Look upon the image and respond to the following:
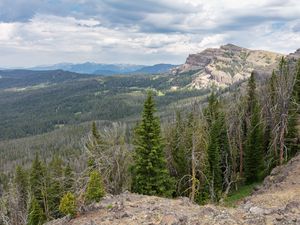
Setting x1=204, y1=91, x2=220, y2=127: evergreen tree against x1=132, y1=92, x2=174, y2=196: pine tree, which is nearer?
x1=132, y1=92, x2=174, y2=196: pine tree

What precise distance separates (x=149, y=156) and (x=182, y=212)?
17.9m

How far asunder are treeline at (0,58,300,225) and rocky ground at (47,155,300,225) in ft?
21.0

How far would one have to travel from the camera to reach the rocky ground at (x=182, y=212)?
15328 millimetres

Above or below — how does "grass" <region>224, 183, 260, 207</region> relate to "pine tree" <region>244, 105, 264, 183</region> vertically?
below

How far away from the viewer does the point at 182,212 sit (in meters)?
17.4

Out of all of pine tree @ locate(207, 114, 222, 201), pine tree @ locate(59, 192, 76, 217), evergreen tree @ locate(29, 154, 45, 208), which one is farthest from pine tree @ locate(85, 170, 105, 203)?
evergreen tree @ locate(29, 154, 45, 208)

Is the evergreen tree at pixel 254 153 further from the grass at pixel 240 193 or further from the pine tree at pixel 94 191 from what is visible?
the pine tree at pixel 94 191

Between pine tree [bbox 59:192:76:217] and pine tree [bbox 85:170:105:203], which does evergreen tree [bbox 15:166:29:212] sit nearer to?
pine tree [bbox 85:170:105:203]

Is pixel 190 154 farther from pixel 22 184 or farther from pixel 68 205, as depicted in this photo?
pixel 22 184

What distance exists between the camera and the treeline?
34.7m

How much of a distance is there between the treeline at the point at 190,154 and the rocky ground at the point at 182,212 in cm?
641

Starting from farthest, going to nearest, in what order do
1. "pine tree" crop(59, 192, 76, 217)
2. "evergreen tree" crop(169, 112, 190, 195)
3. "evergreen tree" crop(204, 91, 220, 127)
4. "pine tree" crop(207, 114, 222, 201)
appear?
"evergreen tree" crop(204, 91, 220, 127), "evergreen tree" crop(169, 112, 190, 195), "pine tree" crop(207, 114, 222, 201), "pine tree" crop(59, 192, 76, 217)

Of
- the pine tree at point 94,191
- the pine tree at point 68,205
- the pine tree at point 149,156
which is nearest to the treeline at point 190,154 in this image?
the pine tree at point 149,156

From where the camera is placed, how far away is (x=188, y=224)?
1510 centimetres
